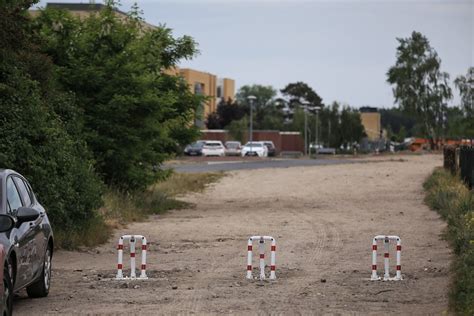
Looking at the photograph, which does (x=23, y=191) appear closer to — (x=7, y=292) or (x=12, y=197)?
(x=12, y=197)

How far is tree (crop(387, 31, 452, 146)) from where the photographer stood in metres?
98.1

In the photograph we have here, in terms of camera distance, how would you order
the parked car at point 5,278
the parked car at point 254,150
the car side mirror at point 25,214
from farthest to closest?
the parked car at point 254,150 < the car side mirror at point 25,214 < the parked car at point 5,278

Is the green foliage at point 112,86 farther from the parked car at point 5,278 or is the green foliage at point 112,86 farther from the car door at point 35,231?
the parked car at point 5,278

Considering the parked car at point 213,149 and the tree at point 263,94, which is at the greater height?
the tree at point 263,94

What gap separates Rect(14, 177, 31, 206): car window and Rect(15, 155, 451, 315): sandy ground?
1.20 metres

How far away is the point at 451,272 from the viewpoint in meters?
15.3

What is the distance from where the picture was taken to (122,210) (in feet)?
92.6

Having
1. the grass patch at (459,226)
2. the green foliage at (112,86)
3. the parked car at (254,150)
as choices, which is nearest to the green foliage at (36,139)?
the green foliage at (112,86)

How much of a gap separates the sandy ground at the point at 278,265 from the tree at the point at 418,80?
201 ft

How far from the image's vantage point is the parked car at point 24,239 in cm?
1141

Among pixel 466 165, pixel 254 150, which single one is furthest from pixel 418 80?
pixel 466 165

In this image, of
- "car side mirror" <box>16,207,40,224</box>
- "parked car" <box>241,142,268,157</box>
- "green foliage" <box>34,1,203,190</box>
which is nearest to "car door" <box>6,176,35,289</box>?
"car side mirror" <box>16,207,40,224</box>

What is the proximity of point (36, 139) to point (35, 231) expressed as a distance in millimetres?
7115

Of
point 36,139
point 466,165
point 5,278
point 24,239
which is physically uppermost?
point 36,139
